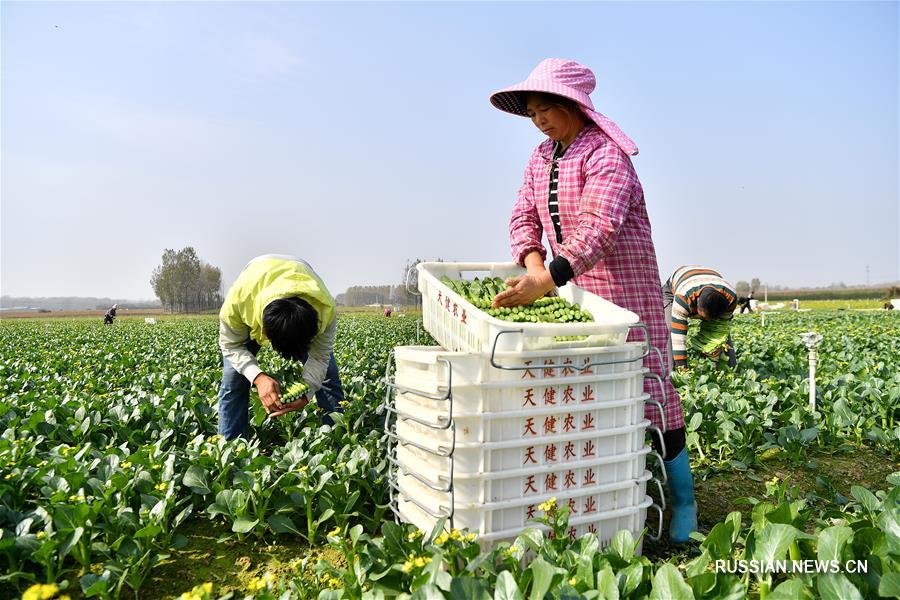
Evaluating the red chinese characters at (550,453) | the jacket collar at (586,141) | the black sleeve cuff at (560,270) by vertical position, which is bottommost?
the red chinese characters at (550,453)

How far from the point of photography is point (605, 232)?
248 cm

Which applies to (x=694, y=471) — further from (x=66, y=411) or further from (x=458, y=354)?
(x=66, y=411)

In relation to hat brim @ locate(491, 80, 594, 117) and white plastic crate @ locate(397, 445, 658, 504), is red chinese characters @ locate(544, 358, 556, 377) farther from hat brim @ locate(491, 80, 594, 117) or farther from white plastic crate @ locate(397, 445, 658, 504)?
hat brim @ locate(491, 80, 594, 117)

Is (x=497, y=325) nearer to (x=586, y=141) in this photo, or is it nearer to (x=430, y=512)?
(x=430, y=512)

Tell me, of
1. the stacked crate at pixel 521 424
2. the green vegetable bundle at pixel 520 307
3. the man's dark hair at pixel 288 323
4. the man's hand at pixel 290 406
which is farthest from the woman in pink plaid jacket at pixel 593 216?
the man's hand at pixel 290 406

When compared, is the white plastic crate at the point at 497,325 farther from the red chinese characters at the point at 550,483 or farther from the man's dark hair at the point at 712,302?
the man's dark hair at the point at 712,302

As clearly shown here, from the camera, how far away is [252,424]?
4.10 meters

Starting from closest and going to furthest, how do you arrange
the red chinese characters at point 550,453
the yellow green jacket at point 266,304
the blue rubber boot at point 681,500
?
the red chinese characters at point 550,453, the blue rubber boot at point 681,500, the yellow green jacket at point 266,304

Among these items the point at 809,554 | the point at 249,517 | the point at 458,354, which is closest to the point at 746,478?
the point at 809,554

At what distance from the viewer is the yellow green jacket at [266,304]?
324cm

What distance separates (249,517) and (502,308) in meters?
1.36

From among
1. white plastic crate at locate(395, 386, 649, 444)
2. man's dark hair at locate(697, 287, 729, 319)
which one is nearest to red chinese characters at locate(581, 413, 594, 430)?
white plastic crate at locate(395, 386, 649, 444)

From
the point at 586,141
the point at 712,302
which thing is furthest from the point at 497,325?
the point at 712,302

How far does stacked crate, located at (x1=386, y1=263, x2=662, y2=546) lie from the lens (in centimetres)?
206
